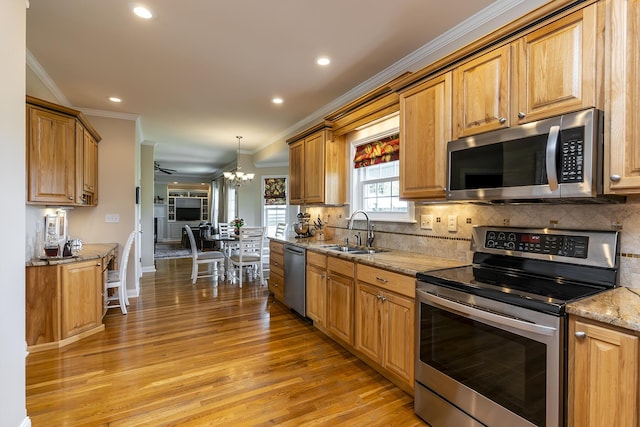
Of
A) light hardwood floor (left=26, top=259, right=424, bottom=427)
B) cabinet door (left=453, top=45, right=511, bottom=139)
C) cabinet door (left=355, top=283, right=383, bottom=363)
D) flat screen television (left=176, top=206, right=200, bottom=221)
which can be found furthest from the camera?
flat screen television (left=176, top=206, right=200, bottom=221)

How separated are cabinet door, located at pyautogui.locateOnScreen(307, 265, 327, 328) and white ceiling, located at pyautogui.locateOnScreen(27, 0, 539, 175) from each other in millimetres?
2140

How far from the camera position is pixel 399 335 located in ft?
7.26

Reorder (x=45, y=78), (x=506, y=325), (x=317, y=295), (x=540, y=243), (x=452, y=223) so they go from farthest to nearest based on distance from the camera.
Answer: (x=45, y=78)
(x=317, y=295)
(x=452, y=223)
(x=540, y=243)
(x=506, y=325)

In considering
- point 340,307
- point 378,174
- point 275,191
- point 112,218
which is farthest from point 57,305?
point 275,191

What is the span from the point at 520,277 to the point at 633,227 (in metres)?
0.57

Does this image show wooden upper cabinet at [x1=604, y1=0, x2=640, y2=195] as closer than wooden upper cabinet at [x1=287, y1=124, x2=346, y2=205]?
Yes

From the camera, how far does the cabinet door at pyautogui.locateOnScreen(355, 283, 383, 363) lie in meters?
2.41

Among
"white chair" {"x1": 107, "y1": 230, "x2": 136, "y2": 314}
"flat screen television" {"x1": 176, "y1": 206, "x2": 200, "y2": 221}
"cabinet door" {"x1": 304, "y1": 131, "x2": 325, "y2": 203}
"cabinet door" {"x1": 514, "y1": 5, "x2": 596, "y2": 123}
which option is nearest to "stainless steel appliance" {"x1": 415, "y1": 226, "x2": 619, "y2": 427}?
"cabinet door" {"x1": 514, "y1": 5, "x2": 596, "y2": 123}

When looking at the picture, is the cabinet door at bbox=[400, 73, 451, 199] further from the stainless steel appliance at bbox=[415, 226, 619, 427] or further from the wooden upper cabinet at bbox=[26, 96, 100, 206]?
the wooden upper cabinet at bbox=[26, 96, 100, 206]

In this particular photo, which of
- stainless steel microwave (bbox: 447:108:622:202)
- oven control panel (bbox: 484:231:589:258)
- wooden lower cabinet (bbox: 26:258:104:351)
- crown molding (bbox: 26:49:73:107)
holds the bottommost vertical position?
wooden lower cabinet (bbox: 26:258:104:351)

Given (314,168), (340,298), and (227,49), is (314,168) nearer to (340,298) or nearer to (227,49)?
(227,49)

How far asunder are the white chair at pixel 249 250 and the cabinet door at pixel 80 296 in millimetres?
2179

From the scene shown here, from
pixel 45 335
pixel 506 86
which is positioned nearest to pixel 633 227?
pixel 506 86
